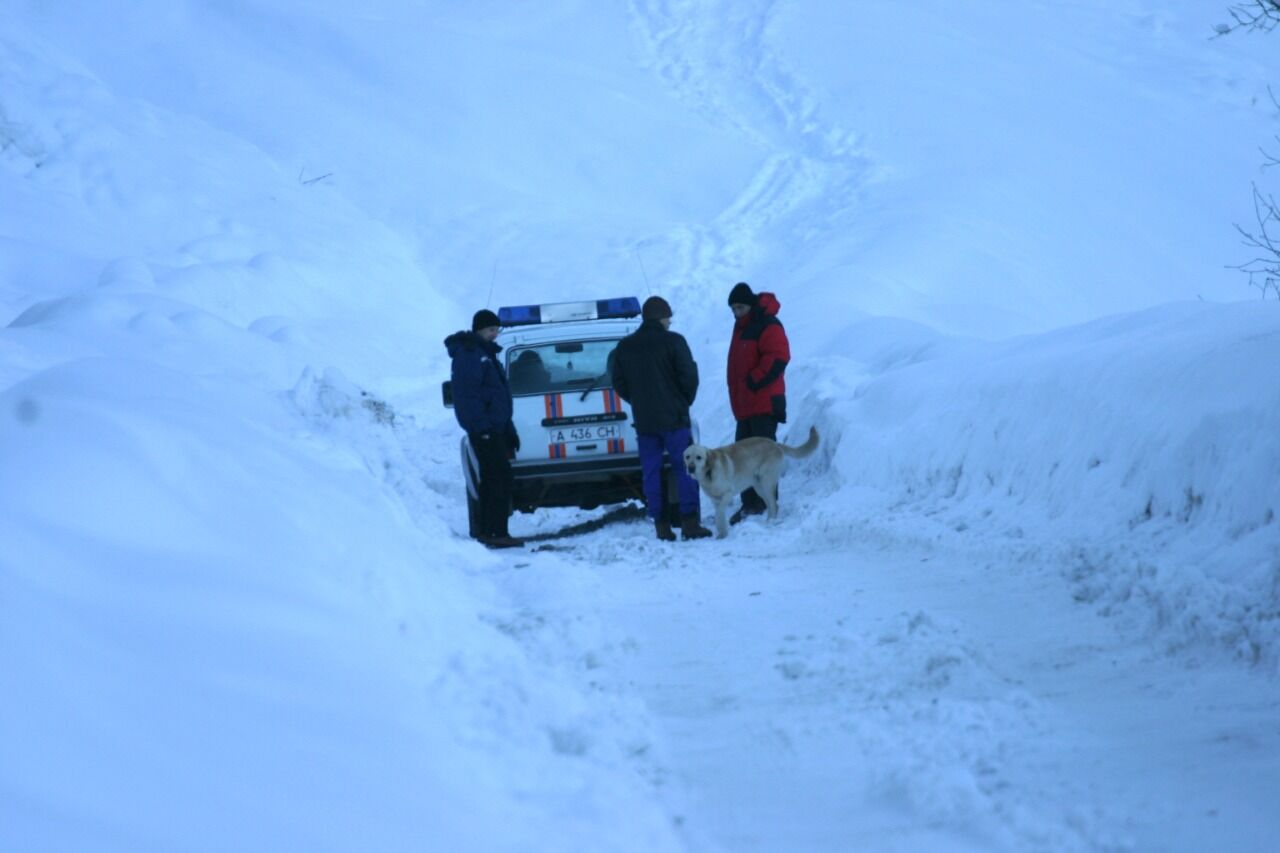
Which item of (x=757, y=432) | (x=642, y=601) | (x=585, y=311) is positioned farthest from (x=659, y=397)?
(x=642, y=601)

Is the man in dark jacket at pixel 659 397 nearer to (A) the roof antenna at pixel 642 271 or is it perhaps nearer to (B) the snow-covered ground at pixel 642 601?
(B) the snow-covered ground at pixel 642 601

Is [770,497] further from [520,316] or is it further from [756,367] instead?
[520,316]

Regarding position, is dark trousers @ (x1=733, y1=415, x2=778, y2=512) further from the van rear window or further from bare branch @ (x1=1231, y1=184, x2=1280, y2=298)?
bare branch @ (x1=1231, y1=184, x2=1280, y2=298)

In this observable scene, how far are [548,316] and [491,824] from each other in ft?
26.2

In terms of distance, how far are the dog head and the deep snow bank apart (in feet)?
4.06

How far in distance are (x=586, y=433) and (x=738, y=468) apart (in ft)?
4.39

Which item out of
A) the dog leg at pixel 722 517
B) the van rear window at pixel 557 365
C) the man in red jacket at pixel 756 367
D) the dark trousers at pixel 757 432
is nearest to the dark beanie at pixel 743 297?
the man in red jacket at pixel 756 367

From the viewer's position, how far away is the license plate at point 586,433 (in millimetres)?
9719

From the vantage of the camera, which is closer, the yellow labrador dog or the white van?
the yellow labrador dog

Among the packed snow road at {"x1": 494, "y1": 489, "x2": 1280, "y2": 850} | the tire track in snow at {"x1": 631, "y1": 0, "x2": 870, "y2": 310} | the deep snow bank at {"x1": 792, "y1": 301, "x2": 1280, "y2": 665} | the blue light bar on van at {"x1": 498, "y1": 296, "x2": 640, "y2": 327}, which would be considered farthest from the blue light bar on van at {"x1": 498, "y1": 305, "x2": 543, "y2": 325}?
the tire track in snow at {"x1": 631, "y1": 0, "x2": 870, "y2": 310}

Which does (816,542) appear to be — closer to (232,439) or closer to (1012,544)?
(1012,544)

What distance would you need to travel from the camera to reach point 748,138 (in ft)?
102

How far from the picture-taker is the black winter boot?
9094 millimetres

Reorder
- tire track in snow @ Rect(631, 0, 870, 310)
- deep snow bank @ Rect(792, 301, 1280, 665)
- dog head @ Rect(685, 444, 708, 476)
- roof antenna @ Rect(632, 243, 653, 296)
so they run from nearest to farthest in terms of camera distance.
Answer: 1. deep snow bank @ Rect(792, 301, 1280, 665)
2. dog head @ Rect(685, 444, 708, 476)
3. roof antenna @ Rect(632, 243, 653, 296)
4. tire track in snow @ Rect(631, 0, 870, 310)
